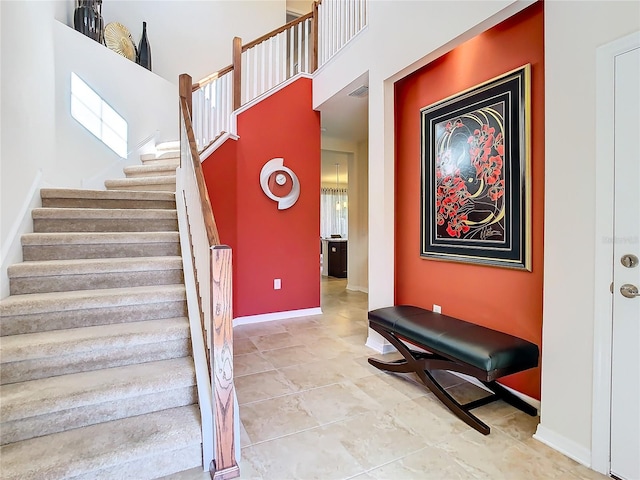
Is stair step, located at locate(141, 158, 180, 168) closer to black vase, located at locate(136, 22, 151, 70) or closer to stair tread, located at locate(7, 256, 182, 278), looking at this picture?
black vase, located at locate(136, 22, 151, 70)

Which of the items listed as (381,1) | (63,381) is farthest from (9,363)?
(381,1)

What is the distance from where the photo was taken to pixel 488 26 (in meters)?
2.17

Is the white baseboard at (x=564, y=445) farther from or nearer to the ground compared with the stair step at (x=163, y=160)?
nearer to the ground

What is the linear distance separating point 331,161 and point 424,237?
551 centimetres

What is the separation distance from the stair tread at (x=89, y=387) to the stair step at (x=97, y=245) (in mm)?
1039

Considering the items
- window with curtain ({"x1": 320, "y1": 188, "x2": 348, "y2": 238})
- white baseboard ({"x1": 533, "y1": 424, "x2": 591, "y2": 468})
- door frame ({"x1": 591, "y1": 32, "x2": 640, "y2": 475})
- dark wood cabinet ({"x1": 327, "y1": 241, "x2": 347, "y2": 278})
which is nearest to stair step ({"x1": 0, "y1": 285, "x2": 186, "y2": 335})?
white baseboard ({"x1": 533, "y1": 424, "x2": 591, "y2": 468})

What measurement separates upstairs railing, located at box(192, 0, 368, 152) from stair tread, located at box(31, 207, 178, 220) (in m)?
1.17

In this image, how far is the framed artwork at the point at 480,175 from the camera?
2.15 meters

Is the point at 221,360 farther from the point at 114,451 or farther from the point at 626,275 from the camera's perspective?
the point at 626,275

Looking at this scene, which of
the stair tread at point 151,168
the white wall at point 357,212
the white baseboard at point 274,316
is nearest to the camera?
the stair tread at point 151,168

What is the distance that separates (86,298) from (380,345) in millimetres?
2371

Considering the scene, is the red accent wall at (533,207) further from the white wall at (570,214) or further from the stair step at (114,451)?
the stair step at (114,451)

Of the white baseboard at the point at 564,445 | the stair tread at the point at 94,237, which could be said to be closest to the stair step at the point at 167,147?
the stair tread at the point at 94,237

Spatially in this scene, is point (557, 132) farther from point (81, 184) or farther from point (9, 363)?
point (81, 184)
